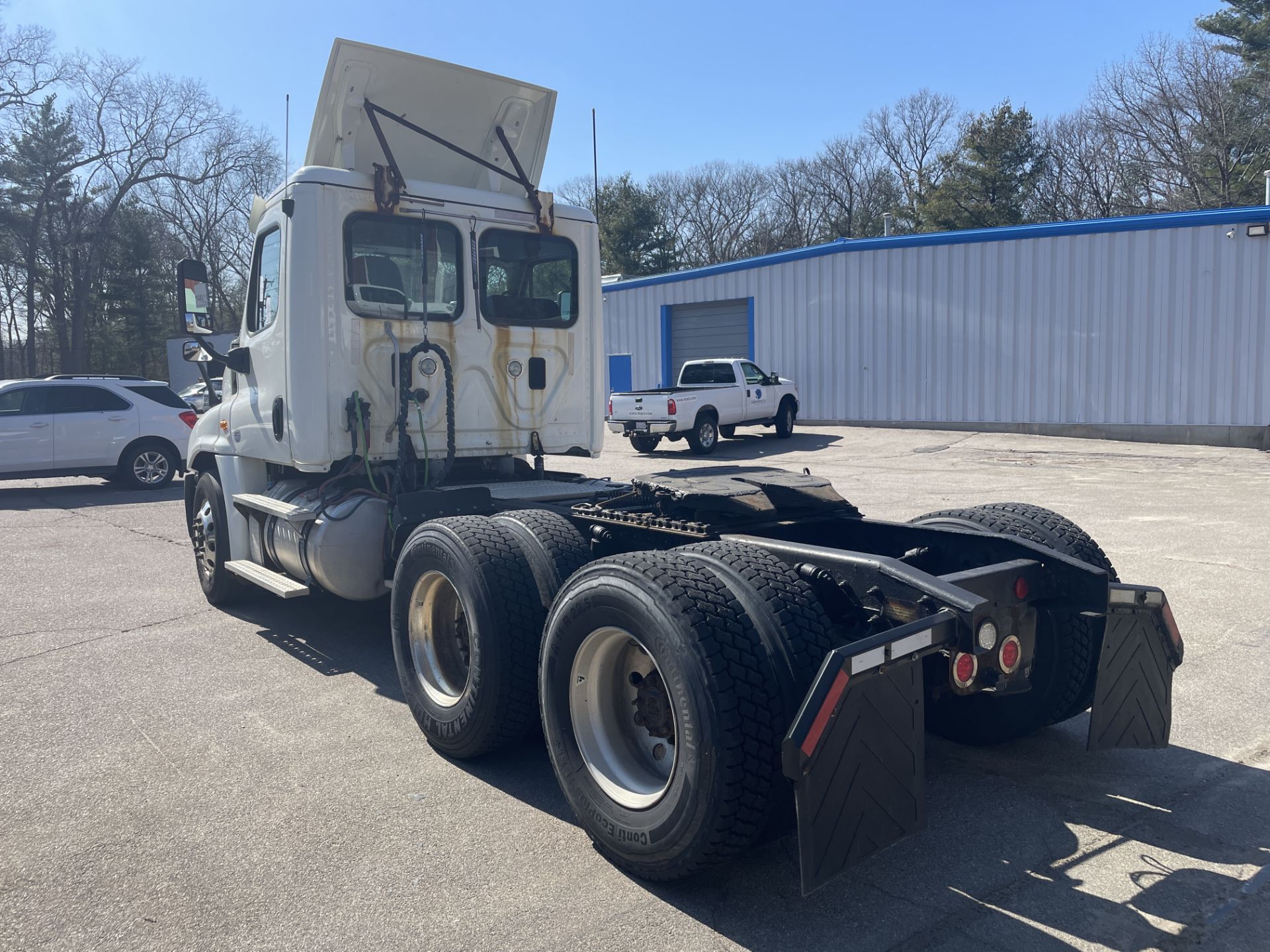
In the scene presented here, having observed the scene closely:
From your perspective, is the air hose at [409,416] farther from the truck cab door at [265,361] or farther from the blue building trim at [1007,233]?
the blue building trim at [1007,233]

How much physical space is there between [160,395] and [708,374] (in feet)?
37.0

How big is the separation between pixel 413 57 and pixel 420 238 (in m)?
1.08

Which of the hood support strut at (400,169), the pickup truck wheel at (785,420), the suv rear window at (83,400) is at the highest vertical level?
the hood support strut at (400,169)

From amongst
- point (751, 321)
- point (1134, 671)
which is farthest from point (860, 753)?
point (751, 321)

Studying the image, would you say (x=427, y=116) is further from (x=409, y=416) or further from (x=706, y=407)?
(x=706, y=407)

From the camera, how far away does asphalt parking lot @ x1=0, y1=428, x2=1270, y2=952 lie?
9.93 feet

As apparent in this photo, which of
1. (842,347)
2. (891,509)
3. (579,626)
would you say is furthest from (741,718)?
(842,347)

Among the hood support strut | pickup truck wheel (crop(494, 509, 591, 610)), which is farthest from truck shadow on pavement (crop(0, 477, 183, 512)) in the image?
pickup truck wheel (crop(494, 509, 591, 610))

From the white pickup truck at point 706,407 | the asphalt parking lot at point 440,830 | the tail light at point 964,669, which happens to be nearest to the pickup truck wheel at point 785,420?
the white pickup truck at point 706,407

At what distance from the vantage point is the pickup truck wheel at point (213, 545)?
7074mm

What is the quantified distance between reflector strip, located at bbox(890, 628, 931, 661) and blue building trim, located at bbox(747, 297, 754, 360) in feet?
79.2

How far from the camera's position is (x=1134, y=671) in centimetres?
356

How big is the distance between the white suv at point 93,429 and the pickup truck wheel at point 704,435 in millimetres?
9690

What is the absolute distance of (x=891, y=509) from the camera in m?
11.7
